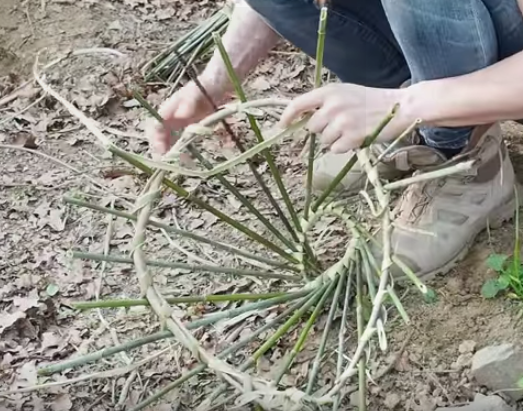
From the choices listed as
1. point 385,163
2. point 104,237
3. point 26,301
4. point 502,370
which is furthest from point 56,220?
point 502,370

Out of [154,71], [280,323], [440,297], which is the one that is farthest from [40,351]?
[154,71]

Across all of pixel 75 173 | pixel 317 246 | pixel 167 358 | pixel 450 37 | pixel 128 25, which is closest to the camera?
pixel 450 37

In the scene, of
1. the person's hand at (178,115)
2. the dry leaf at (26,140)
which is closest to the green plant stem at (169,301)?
the person's hand at (178,115)

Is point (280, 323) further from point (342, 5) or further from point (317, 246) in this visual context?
point (342, 5)

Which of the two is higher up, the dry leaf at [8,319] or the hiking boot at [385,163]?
the dry leaf at [8,319]

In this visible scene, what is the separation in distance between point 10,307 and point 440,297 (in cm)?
65

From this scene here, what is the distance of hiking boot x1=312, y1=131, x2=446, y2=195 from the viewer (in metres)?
1.46

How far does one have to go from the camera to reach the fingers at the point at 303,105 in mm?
1149

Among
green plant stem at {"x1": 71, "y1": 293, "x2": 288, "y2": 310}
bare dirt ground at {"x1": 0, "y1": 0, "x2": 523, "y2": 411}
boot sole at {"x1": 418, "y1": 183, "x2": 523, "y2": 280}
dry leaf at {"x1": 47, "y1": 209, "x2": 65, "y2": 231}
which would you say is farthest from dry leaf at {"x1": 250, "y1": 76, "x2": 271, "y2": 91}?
green plant stem at {"x1": 71, "y1": 293, "x2": 288, "y2": 310}

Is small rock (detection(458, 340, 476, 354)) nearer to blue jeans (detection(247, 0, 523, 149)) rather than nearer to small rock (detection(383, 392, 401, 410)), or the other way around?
small rock (detection(383, 392, 401, 410))

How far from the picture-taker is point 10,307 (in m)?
1.55

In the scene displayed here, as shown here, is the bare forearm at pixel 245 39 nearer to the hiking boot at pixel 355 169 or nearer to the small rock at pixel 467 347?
the hiking boot at pixel 355 169

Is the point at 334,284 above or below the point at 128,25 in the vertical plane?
below

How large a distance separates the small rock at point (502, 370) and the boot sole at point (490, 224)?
20 centimetres
